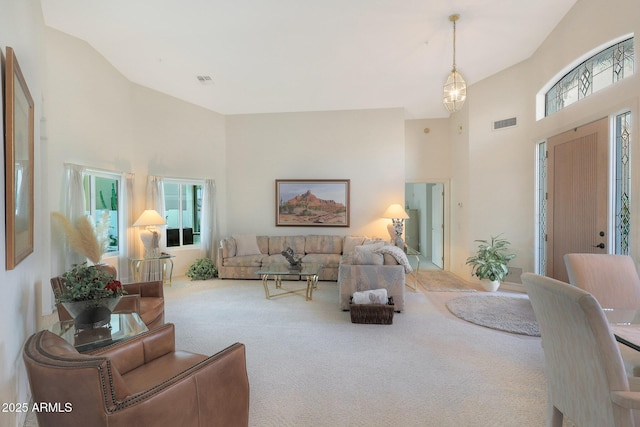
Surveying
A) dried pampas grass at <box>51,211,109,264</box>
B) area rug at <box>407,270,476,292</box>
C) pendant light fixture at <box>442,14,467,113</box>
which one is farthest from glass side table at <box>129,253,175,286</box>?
pendant light fixture at <box>442,14,467,113</box>

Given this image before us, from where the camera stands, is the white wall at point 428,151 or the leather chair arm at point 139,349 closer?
the leather chair arm at point 139,349

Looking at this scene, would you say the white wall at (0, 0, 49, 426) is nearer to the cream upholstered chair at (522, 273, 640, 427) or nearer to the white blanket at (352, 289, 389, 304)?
the cream upholstered chair at (522, 273, 640, 427)

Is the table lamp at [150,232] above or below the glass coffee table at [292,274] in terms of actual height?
above

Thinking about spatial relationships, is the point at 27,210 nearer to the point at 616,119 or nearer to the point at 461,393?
the point at 461,393

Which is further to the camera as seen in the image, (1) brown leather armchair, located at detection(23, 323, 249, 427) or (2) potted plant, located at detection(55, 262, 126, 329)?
(2) potted plant, located at detection(55, 262, 126, 329)

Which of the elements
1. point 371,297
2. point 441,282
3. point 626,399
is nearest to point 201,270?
point 371,297

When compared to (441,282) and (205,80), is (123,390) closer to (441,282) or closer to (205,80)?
(205,80)

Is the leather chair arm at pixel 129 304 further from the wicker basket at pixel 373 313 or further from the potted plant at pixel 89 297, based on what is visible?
the wicker basket at pixel 373 313

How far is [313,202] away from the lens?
657 cm

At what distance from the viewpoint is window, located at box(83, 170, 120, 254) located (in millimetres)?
4695

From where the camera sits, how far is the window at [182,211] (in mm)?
6047

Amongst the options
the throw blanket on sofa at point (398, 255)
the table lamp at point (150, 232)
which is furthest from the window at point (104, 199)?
the throw blanket on sofa at point (398, 255)

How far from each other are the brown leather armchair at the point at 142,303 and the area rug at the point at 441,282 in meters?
4.06

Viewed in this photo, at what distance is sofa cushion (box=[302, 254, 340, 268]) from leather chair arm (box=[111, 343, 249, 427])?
13.5 feet
